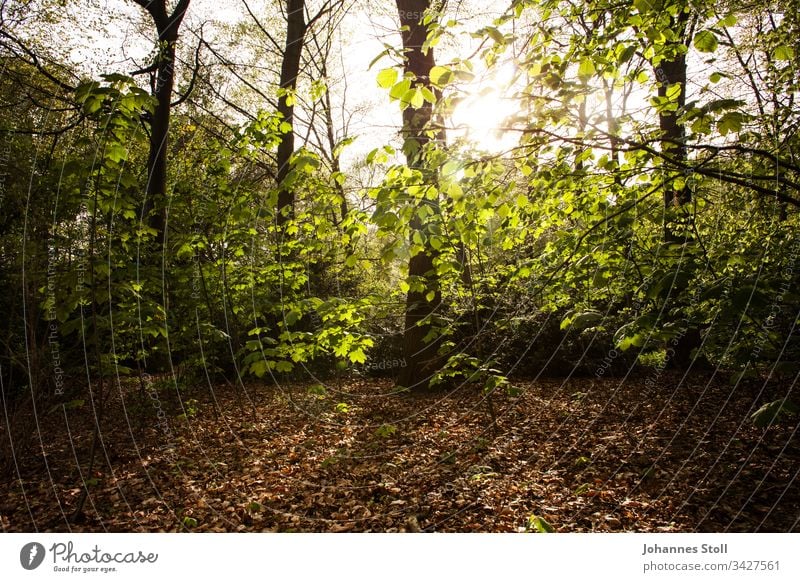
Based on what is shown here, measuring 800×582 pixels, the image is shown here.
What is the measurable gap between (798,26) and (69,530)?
9126 mm

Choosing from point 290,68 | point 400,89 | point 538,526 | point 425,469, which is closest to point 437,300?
point 425,469

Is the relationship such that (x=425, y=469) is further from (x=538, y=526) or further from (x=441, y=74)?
(x=441, y=74)

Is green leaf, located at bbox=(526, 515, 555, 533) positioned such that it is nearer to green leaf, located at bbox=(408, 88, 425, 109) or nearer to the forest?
the forest

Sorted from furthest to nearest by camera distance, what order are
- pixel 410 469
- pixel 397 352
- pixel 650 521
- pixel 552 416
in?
pixel 397 352 < pixel 552 416 < pixel 410 469 < pixel 650 521

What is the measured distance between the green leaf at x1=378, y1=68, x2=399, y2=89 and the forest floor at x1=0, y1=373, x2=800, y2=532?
3355 millimetres

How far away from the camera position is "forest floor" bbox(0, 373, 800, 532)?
12.9 feet

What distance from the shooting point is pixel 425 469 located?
198 inches

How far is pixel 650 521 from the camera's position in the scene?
12.5ft

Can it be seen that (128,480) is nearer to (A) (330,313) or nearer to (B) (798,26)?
(A) (330,313)

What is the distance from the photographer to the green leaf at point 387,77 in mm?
2185

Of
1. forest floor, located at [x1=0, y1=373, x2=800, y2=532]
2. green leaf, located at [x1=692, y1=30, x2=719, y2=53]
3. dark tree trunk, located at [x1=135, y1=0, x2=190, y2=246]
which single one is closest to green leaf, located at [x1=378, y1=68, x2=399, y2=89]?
green leaf, located at [x1=692, y1=30, x2=719, y2=53]

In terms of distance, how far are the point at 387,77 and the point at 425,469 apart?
Answer: 13.5 ft

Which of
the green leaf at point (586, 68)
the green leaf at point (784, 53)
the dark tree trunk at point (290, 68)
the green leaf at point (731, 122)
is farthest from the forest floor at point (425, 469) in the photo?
the dark tree trunk at point (290, 68)

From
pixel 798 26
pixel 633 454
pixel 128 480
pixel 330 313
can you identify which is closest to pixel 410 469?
pixel 330 313
